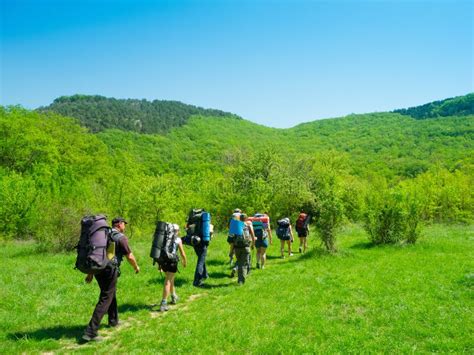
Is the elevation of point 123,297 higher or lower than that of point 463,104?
lower

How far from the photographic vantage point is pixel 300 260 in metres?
16.7

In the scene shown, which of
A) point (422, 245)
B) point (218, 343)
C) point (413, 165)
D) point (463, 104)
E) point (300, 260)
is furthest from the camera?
point (463, 104)

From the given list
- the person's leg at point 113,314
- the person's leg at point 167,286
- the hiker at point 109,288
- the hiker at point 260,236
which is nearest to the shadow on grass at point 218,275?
the hiker at point 260,236

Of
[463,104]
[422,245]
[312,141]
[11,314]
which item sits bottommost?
[422,245]

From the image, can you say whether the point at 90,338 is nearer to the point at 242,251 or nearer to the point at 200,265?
the point at 200,265

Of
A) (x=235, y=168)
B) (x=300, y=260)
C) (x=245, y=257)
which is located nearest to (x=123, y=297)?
(x=245, y=257)

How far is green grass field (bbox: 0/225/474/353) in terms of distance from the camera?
24.4ft

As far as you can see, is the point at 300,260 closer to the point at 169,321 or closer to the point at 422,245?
the point at 422,245

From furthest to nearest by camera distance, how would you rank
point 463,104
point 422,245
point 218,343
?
point 463,104
point 422,245
point 218,343

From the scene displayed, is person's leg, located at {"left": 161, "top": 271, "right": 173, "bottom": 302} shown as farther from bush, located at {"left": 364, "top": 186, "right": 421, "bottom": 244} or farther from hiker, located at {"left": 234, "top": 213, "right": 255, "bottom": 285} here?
bush, located at {"left": 364, "top": 186, "right": 421, "bottom": 244}

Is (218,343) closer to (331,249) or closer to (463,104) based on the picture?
(331,249)

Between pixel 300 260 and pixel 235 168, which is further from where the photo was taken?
pixel 235 168

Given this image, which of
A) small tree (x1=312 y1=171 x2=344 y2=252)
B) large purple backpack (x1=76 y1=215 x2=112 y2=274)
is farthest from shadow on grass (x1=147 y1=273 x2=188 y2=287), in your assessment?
small tree (x1=312 y1=171 x2=344 y2=252)

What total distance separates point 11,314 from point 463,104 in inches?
7469
